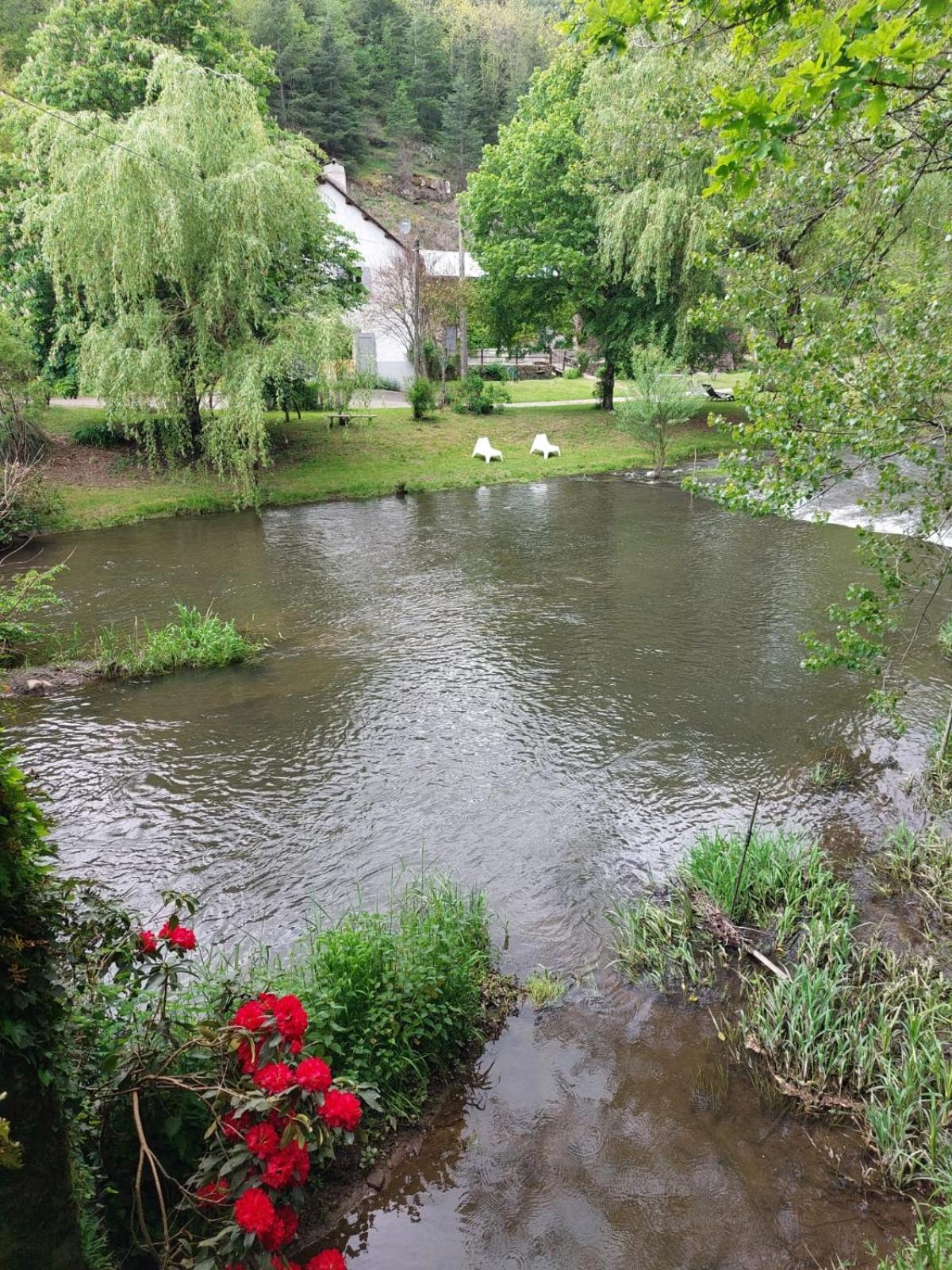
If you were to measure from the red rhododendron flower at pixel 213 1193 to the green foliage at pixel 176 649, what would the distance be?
8.02 metres

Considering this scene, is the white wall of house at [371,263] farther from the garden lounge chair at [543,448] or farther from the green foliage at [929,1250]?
the green foliage at [929,1250]

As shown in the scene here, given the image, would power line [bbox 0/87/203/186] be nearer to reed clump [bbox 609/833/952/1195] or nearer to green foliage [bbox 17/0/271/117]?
green foliage [bbox 17/0/271/117]

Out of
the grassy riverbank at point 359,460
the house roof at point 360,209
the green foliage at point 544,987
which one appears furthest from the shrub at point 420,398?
the green foliage at point 544,987

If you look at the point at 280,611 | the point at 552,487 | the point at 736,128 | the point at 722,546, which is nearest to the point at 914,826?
the point at 736,128

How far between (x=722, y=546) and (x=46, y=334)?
58.9 ft

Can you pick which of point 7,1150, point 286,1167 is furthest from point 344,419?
point 7,1150

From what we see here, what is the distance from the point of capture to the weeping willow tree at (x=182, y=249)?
623 inches

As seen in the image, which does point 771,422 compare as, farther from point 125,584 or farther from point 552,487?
point 552,487

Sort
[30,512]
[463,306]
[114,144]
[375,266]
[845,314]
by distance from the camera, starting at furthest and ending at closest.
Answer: [375,266] < [463,306] < [114,144] < [30,512] < [845,314]

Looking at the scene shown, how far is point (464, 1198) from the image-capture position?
358cm

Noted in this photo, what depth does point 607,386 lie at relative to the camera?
2936 cm

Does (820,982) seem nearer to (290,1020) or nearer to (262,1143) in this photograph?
(290,1020)

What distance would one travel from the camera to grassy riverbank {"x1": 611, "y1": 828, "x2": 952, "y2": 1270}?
3.70 metres

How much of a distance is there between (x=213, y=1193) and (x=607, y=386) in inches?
1167
